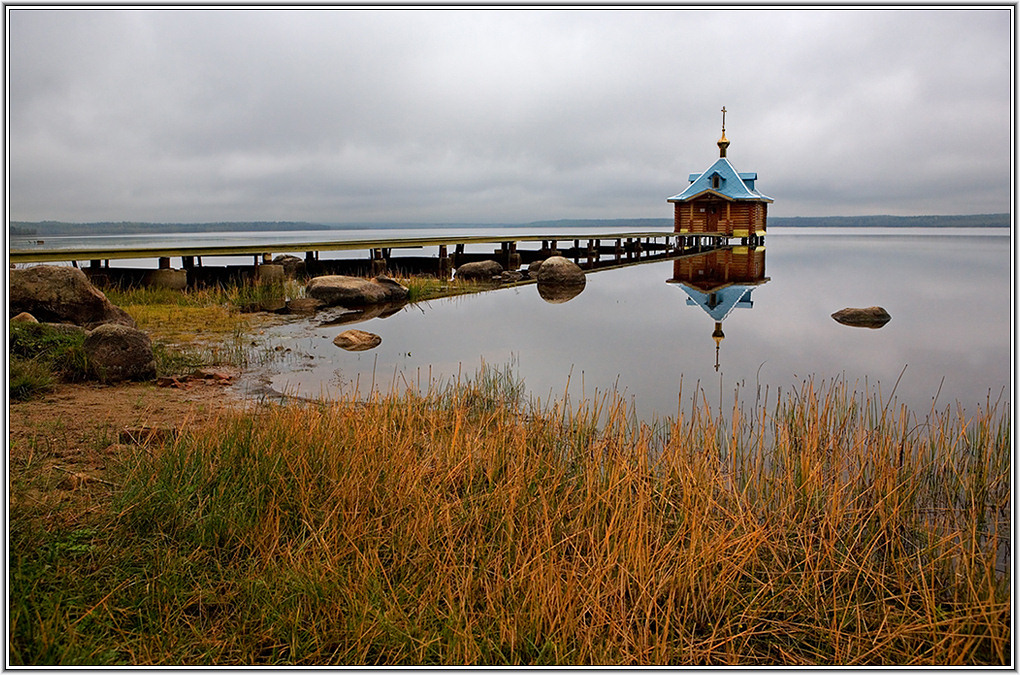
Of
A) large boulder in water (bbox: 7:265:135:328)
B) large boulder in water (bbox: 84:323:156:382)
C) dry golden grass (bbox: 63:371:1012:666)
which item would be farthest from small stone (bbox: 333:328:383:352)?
dry golden grass (bbox: 63:371:1012:666)

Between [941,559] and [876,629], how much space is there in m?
0.76

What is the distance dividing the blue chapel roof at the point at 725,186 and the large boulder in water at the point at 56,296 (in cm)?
3409

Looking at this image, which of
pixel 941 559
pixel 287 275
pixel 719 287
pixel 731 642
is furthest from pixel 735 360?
pixel 287 275

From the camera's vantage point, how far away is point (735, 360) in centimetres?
1048

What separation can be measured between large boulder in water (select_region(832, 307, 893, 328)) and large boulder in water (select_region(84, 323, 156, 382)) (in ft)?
42.5

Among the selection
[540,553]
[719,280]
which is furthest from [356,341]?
[719,280]

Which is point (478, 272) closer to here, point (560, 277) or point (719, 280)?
point (560, 277)

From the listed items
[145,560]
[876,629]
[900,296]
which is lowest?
[876,629]

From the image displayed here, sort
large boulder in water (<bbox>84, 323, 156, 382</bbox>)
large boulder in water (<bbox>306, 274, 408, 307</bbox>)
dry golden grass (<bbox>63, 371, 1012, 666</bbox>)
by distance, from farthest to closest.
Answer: large boulder in water (<bbox>306, 274, 408, 307</bbox>) → large boulder in water (<bbox>84, 323, 156, 382</bbox>) → dry golden grass (<bbox>63, 371, 1012, 666</bbox>)

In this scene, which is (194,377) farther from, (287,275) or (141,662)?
(287,275)

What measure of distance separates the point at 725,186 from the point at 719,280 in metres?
17.1

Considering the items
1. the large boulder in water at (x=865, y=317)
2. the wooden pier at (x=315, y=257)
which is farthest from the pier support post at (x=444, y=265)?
the large boulder in water at (x=865, y=317)

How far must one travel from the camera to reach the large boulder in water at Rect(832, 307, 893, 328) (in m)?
14.5

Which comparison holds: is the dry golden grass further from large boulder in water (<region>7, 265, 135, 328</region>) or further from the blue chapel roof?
the blue chapel roof
